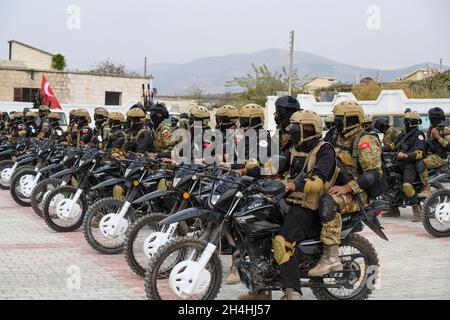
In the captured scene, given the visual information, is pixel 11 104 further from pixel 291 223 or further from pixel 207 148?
pixel 291 223

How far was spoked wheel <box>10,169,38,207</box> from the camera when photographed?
12.0 m

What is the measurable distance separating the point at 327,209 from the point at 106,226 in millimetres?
3232

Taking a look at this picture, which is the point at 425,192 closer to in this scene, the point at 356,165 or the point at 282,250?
the point at 356,165

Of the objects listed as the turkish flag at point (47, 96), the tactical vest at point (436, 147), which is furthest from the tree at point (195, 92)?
the tactical vest at point (436, 147)

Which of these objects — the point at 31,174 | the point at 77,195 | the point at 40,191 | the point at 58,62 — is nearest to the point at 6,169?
the point at 31,174

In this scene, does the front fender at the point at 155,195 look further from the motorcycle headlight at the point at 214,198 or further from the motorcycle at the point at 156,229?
the motorcycle headlight at the point at 214,198

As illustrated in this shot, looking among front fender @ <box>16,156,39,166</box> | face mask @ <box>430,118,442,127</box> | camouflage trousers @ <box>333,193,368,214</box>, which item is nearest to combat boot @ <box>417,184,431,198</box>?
face mask @ <box>430,118,442,127</box>

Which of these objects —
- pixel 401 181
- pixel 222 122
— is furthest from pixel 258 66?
pixel 222 122

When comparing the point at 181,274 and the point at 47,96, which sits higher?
the point at 47,96

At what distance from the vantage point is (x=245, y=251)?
555 centimetres

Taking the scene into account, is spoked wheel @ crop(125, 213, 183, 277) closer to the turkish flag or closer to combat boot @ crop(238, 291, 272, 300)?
combat boot @ crop(238, 291, 272, 300)

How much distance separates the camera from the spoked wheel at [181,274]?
514 centimetres

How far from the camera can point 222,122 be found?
795cm
